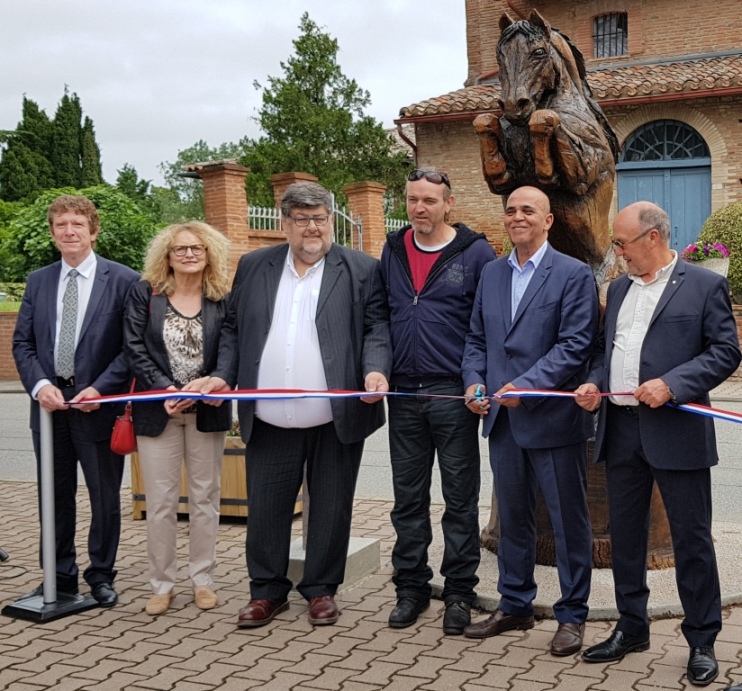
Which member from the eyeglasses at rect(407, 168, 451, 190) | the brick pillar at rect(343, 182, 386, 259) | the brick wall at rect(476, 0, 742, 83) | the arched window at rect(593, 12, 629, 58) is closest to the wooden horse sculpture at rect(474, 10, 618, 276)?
the eyeglasses at rect(407, 168, 451, 190)

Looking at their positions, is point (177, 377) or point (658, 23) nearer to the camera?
point (177, 377)

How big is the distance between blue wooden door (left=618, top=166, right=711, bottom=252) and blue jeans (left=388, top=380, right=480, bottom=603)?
1948 centimetres

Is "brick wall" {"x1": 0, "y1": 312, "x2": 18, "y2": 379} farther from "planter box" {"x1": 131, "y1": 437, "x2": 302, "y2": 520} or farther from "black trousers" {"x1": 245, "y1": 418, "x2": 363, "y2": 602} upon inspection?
"black trousers" {"x1": 245, "y1": 418, "x2": 363, "y2": 602}

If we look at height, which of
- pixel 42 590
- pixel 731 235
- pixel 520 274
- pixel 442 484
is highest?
pixel 731 235

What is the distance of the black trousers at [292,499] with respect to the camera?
536cm

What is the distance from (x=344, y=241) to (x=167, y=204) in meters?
56.5

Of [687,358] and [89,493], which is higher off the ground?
[687,358]

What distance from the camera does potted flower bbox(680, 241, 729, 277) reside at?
53.8 feet

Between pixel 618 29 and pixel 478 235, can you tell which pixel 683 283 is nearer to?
pixel 478 235

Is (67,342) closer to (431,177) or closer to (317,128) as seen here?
(431,177)

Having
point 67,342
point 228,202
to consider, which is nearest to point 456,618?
point 67,342

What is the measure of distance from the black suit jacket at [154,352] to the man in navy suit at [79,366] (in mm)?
210

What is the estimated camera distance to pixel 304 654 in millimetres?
4809

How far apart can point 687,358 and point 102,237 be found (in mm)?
17716
